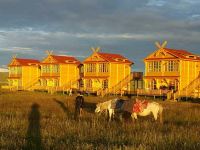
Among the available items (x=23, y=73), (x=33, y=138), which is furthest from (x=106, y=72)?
(x=33, y=138)

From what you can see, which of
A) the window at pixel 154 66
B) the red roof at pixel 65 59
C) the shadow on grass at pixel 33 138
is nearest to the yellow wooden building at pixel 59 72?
the red roof at pixel 65 59

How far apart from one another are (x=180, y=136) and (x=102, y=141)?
305 cm

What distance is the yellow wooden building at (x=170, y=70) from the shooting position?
5378 cm

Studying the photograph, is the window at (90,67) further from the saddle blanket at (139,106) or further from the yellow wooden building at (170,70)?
the saddle blanket at (139,106)

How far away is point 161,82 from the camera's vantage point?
5644 cm

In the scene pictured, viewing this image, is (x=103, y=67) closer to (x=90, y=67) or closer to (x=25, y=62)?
(x=90, y=67)

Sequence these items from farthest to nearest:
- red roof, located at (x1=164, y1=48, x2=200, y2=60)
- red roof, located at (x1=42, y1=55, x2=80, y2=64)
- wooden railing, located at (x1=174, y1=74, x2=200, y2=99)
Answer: red roof, located at (x1=42, y1=55, x2=80, y2=64) < red roof, located at (x1=164, y1=48, x2=200, y2=60) < wooden railing, located at (x1=174, y1=74, x2=200, y2=99)

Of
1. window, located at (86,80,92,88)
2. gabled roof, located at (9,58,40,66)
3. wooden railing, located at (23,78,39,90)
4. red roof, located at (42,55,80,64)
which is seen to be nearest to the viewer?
window, located at (86,80,92,88)

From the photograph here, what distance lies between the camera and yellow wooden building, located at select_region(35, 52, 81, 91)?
72812mm

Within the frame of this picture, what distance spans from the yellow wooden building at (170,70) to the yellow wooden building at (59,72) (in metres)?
18.9

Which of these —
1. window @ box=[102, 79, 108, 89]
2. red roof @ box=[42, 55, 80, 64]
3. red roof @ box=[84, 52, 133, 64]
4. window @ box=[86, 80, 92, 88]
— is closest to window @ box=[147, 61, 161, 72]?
red roof @ box=[84, 52, 133, 64]

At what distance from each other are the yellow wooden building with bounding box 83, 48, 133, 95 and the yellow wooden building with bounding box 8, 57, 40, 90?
18039mm

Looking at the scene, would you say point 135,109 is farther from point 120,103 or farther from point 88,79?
point 88,79

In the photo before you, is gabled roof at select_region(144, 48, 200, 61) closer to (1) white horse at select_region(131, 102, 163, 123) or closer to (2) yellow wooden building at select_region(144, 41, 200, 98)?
(2) yellow wooden building at select_region(144, 41, 200, 98)
